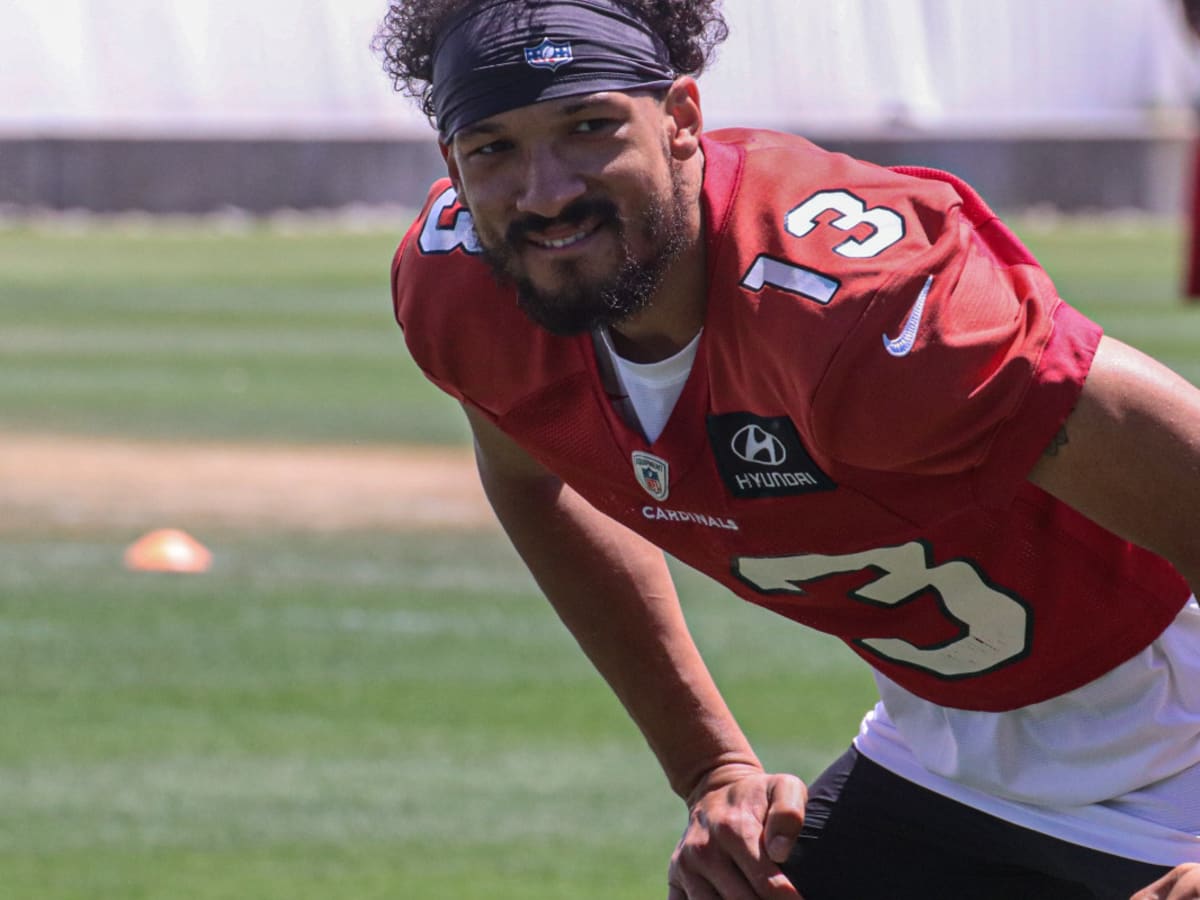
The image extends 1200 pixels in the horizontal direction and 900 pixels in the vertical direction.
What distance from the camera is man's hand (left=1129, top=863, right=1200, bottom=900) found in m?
2.88

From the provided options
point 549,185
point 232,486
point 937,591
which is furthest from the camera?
point 232,486

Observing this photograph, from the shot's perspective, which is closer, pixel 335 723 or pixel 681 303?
pixel 681 303

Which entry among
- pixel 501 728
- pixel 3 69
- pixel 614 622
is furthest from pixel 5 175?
pixel 614 622

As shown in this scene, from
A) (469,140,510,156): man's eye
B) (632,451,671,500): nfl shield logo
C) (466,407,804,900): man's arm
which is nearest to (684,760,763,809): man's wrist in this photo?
(466,407,804,900): man's arm

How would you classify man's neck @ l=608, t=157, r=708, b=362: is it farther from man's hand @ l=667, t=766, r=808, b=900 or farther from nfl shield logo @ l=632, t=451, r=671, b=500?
man's hand @ l=667, t=766, r=808, b=900

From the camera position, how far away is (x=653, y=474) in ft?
11.2

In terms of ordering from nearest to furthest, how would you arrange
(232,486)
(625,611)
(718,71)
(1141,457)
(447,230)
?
(1141,457), (447,230), (625,611), (232,486), (718,71)

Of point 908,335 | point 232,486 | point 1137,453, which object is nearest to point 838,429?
point 908,335

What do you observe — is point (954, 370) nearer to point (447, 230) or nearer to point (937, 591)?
point (937, 591)

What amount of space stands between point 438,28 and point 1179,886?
1783 millimetres

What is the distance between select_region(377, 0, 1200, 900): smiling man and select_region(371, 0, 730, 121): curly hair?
0.03 feet

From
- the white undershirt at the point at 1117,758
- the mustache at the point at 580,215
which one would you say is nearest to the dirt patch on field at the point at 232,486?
the white undershirt at the point at 1117,758

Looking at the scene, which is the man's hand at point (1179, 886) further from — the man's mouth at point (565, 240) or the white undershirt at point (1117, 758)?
the man's mouth at point (565, 240)

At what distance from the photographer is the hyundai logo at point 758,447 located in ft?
10.6
